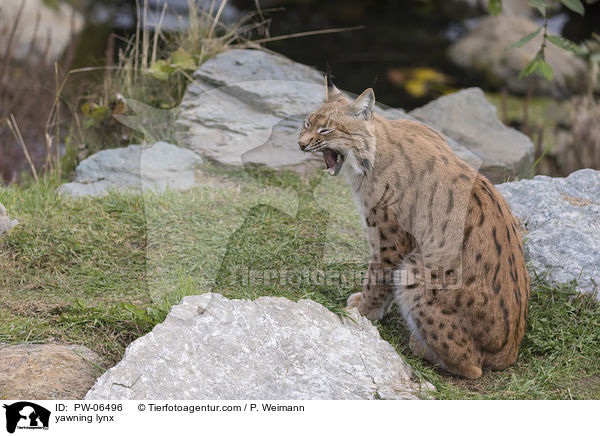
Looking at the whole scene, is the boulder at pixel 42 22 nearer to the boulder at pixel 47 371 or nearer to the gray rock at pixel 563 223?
the boulder at pixel 47 371

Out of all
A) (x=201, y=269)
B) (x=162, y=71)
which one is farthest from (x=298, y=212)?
(x=162, y=71)

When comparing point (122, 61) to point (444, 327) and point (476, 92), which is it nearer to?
point (476, 92)

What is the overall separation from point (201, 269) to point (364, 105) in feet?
5.85

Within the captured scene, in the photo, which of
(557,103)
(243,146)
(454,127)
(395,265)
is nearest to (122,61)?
(243,146)

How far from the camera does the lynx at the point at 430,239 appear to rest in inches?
162

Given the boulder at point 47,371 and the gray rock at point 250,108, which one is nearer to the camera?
the boulder at point 47,371

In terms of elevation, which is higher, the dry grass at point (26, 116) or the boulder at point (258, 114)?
the boulder at point (258, 114)

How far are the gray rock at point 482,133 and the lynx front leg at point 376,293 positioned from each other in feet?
10.7

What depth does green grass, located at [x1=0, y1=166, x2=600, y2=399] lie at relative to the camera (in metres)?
4.14

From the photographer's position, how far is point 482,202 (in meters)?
4.23

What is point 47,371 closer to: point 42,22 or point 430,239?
point 430,239

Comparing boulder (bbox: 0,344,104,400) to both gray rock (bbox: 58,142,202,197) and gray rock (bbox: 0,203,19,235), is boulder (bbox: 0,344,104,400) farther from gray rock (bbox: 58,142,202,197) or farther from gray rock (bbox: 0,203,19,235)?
gray rock (bbox: 58,142,202,197)
